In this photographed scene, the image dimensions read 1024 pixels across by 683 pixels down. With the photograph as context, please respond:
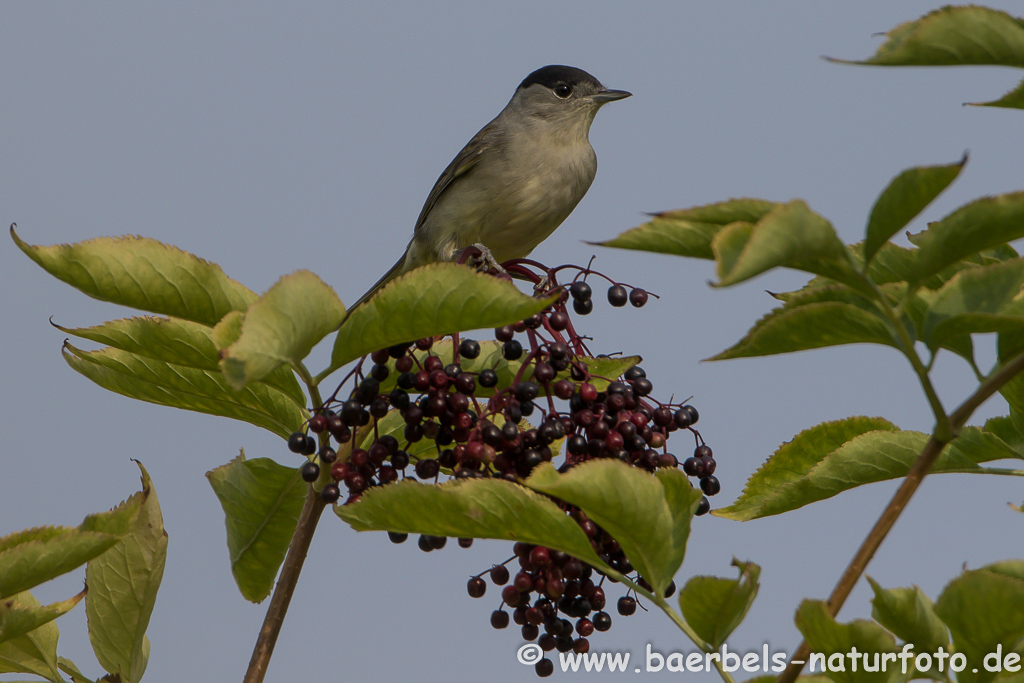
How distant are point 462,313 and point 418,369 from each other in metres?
0.58

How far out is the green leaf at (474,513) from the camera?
2111mm

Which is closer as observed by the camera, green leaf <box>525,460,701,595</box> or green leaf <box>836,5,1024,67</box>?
green leaf <box>836,5,1024,67</box>

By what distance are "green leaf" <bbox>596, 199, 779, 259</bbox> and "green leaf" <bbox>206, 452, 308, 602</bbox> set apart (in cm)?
143

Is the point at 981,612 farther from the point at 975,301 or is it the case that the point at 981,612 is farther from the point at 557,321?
the point at 557,321

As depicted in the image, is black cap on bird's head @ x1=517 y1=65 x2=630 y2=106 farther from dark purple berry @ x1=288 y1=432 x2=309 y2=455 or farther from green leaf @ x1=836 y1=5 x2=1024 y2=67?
green leaf @ x1=836 y1=5 x2=1024 y2=67

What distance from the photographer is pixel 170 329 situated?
2.59 m

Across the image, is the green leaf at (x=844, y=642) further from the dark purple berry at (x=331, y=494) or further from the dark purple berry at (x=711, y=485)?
the dark purple berry at (x=331, y=494)

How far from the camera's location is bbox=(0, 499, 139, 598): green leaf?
86.3 inches

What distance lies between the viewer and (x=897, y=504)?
1.96 metres

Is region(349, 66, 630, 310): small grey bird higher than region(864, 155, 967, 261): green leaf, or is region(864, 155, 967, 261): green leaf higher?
region(349, 66, 630, 310): small grey bird

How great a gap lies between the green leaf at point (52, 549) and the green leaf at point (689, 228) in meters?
1.26

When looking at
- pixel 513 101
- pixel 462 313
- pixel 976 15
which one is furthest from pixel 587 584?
pixel 513 101

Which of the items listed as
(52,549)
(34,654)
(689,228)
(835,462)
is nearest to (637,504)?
(689,228)

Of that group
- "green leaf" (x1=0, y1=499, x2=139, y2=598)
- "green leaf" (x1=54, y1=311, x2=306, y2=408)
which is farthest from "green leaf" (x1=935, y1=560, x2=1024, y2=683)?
"green leaf" (x1=0, y1=499, x2=139, y2=598)
